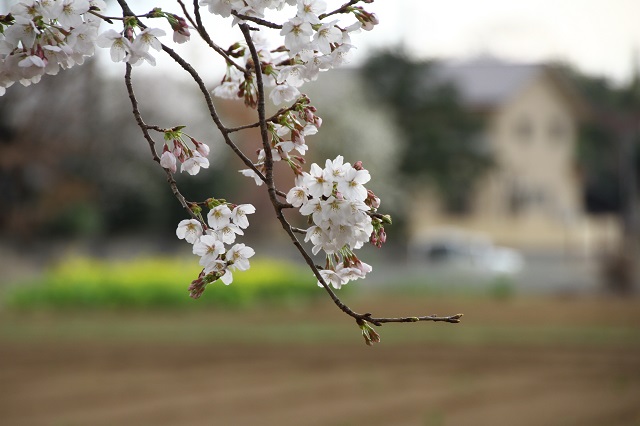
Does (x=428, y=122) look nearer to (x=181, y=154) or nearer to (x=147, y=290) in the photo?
(x=147, y=290)

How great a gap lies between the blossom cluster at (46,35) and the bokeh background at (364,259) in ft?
1.14

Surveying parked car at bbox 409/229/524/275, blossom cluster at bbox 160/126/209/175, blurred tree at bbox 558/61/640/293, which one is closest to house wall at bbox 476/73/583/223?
blurred tree at bbox 558/61/640/293

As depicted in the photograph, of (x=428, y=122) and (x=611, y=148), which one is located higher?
(x=428, y=122)

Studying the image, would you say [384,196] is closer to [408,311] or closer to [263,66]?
[408,311]

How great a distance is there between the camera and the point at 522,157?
2578 centimetres

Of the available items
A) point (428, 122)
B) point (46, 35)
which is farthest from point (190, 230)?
point (428, 122)

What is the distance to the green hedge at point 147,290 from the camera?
11.0 m

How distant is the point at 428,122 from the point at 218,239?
22.2 metres

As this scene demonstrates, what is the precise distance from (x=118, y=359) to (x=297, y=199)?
6987 mm

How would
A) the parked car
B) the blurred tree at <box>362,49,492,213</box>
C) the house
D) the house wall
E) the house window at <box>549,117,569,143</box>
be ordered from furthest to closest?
the house window at <box>549,117,569,143</box> → the house wall → the house → the blurred tree at <box>362,49,492,213</box> → the parked car

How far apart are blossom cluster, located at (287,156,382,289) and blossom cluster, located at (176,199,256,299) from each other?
85 millimetres

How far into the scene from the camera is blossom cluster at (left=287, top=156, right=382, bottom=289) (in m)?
1.02

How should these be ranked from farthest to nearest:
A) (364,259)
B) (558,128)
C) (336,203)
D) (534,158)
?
(558,128), (534,158), (364,259), (336,203)

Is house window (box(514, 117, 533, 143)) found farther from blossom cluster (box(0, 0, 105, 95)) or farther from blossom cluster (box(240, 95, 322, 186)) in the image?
blossom cluster (box(0, 0, 105, 95))
